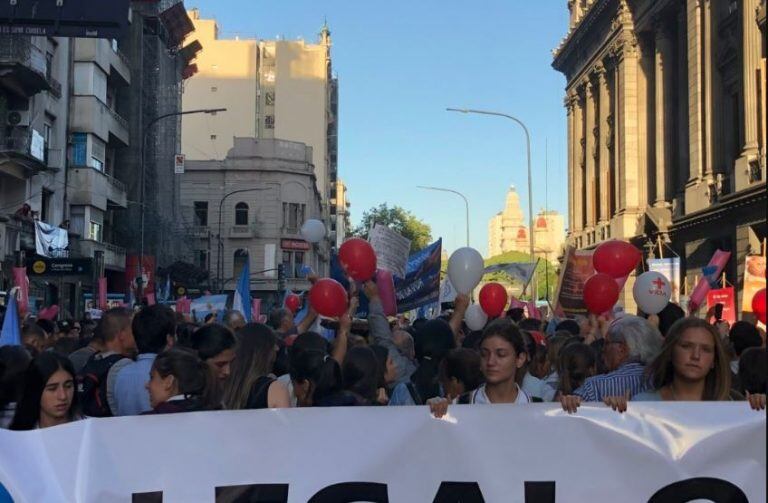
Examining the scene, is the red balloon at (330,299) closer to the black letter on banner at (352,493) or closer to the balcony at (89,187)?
the black letter on banner at (352,493)

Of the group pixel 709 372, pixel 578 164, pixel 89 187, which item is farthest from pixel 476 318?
pixel 578 164

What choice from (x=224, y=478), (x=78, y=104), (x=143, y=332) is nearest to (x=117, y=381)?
(x=143, y=332)

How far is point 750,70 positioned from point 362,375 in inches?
1048

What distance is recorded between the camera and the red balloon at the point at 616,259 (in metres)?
10.6

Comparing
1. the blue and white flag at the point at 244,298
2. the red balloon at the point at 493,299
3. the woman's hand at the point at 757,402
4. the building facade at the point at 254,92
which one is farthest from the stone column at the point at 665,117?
the building facade at the point at 254,92

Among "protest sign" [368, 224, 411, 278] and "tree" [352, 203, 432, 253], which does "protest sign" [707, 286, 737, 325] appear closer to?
"protest sign" [368, 224, 411, 278]

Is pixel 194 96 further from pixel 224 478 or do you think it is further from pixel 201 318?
pixel 224 478

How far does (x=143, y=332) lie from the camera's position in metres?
5.80

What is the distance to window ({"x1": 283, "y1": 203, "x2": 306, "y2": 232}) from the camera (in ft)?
259

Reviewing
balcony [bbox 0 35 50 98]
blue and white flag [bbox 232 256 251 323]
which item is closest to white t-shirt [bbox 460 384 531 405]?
blue and white flag [bbox 232 256 251 323]

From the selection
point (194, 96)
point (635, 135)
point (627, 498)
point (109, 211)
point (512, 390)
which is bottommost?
point (627, 498)

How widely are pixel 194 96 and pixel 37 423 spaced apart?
84.0 meters

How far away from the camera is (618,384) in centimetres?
542

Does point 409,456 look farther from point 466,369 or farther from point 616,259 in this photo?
point 616,259
